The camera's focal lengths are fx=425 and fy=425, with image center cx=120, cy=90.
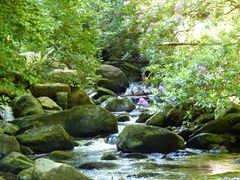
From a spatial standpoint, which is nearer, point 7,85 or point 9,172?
point 7,85

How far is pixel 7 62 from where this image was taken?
16.8ft

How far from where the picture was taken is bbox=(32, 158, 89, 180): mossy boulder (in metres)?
6.34

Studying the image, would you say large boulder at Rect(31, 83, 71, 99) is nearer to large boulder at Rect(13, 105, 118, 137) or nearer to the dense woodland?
the dense woodland

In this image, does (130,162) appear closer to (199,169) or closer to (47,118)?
(199,169)

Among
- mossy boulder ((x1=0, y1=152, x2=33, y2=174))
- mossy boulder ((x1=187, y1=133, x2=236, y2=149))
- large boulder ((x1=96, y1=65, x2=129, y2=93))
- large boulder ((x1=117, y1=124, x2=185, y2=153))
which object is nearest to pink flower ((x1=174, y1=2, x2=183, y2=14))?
large boulder ((x1=117, y1=124, x2=185, y2=153))

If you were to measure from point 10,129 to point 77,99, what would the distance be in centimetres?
416

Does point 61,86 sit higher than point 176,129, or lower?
higher

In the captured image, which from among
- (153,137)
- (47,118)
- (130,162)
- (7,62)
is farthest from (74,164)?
(7,62)

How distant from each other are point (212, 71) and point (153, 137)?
2.37 meters

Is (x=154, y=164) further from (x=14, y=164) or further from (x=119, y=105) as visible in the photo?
(x=119, y=105)

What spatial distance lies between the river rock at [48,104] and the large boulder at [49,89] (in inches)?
20.0

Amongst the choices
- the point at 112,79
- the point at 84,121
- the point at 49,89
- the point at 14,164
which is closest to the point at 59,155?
the point at 14,164

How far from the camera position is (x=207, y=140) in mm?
9828

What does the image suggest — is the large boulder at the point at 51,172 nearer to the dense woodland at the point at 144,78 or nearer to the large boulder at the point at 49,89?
the dense woodland at the point at 144,78
